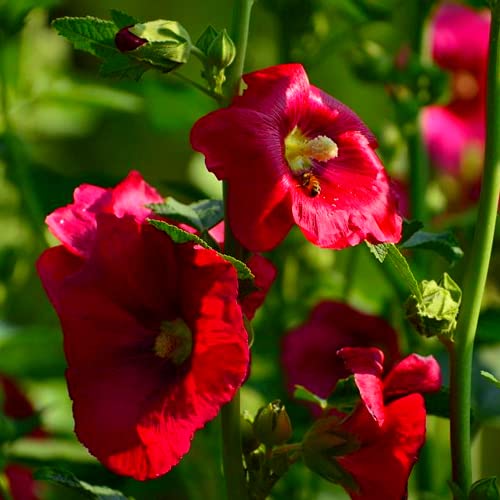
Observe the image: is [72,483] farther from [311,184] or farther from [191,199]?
[191,199]

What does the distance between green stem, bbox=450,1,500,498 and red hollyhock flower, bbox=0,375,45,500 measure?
37cm

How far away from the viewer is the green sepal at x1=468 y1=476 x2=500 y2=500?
490mm

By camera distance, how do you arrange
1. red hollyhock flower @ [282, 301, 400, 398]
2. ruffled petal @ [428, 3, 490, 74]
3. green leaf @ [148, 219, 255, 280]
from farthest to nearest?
ruffled petal @ [428, 3, 490, 74], red hollyhock flower @ [282, 301, 400, 398], green leaf @ [148, 219, 255, 280]

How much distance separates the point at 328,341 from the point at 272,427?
0.28 m

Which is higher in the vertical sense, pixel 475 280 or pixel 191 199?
pixel 475 280

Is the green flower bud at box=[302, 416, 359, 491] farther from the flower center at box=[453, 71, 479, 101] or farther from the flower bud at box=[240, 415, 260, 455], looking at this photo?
the flower center at box=[453, 71, 479, 101]

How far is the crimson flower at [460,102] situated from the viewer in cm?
109

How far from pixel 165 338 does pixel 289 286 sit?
17.3 inches

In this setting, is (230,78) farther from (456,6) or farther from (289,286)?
(456,6)

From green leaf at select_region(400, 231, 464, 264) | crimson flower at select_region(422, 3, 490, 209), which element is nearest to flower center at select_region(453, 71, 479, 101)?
crimson flower at select_region(422, 3, 490, 209)

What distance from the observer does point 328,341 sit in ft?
2.58

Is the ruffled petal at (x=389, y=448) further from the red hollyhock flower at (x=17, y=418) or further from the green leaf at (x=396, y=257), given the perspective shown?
the red hollyhock flower at (x=17, y=418)

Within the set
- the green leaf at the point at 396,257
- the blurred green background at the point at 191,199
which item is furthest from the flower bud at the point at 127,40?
the blurred green background at the point at 191,199

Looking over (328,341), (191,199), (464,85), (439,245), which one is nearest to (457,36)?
(464,85)
